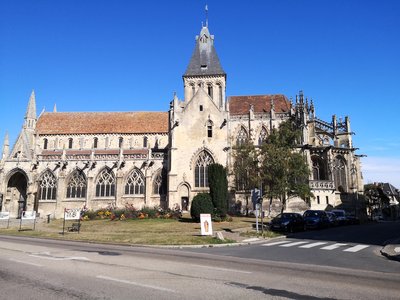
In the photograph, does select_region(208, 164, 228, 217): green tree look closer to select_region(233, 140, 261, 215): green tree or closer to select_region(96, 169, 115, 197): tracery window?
select_region(233, 140, 261, 215): green tree

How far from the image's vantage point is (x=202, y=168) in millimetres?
37781

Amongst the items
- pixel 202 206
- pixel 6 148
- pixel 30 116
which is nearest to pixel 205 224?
pixel 202 206

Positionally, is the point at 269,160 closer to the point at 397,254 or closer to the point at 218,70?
the point at 397,254

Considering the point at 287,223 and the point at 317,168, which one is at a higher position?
the point at 317,168

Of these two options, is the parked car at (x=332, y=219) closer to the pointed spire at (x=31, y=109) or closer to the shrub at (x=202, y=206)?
the shrub at (x=202, y=206)

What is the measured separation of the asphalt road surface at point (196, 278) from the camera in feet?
19.6

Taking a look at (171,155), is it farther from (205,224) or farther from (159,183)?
(205,224)

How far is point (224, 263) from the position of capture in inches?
386

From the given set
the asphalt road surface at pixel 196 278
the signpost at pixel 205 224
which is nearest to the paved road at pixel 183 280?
the asphalt road surface at pixel 196 278

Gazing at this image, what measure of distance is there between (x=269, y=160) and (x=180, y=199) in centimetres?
1264

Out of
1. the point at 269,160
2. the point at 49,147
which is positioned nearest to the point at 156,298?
the point at 269,160

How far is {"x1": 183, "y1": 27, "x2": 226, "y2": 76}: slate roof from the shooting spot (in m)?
44.7

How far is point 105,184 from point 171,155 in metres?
9.67

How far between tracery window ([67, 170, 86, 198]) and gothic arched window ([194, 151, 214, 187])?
14.5 m
